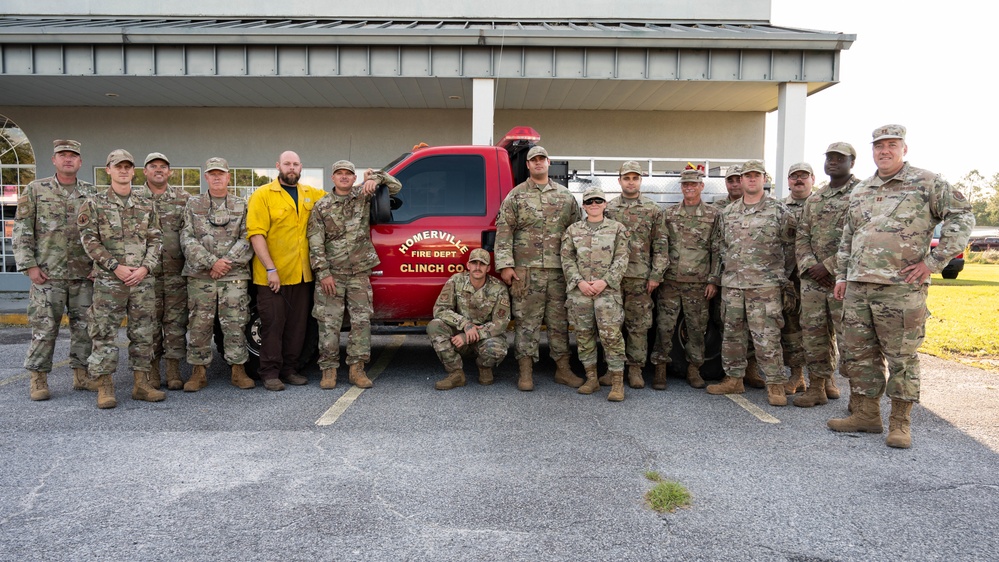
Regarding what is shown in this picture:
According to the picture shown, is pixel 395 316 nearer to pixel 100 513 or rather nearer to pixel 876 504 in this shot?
pixel 100 513

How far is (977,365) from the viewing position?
6648 millimetres

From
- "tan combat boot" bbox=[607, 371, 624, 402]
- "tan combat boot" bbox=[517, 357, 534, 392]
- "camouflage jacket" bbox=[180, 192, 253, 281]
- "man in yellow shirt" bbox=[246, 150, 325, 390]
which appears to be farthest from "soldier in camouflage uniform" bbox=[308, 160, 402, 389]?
"tan combat boot" bbox=[607, 371, 624, 402]

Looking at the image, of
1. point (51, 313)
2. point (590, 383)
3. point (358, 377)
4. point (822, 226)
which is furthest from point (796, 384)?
point (51, 313)

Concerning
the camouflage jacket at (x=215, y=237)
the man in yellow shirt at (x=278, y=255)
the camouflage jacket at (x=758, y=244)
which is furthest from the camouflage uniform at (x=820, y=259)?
the camouflage jacket at (x=215, y=237)

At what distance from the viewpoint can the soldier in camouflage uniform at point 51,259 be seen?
5004 mm

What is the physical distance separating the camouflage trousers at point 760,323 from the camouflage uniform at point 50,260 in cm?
507

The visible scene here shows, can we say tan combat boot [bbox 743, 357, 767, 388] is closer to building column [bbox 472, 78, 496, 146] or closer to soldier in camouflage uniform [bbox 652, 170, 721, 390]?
soldier in camouflage uniform [bbox 652, 170, 721, 390]

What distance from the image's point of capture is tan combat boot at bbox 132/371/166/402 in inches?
196

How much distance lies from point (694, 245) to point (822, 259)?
999mm

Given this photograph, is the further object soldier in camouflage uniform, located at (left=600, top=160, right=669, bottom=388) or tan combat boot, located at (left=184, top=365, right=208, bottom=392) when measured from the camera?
soldier in camouflage uniform, located at (left=600, top=160, right=669, bottom=388)

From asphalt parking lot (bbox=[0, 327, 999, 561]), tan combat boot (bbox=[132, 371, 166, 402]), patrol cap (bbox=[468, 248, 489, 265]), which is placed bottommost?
asphalt parking lot (bbox=[0, 327, 999, 561])

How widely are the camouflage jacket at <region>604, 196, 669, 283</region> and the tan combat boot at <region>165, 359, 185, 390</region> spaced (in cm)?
381

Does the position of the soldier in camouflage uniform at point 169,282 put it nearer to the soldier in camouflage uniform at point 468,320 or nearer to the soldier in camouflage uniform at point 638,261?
the soldier in camouflage uniform at point 468,320

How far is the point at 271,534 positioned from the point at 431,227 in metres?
3.23
